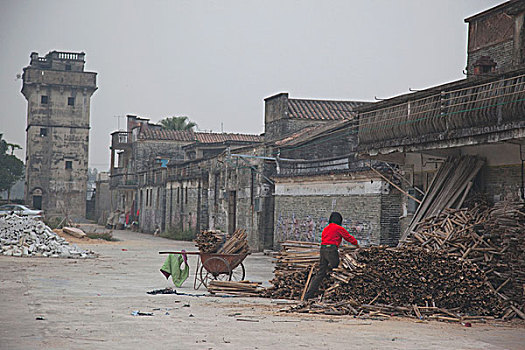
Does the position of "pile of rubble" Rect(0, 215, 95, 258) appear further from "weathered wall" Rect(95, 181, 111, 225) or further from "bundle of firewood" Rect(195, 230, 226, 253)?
"weathered wall" Rect(95, 181, 111, 225)

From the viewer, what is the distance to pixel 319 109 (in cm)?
3500

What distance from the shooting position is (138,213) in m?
57.2

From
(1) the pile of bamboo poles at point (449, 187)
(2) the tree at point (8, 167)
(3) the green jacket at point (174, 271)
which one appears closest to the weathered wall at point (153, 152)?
(2) the tree at point (8, 167)

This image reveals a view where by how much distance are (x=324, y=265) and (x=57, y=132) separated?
187 feet

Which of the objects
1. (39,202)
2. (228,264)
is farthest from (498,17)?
(39,202)

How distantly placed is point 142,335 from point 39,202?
59291 millimetres

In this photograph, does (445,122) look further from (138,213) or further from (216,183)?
(138,213)

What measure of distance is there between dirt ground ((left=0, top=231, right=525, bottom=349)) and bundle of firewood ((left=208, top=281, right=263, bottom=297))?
1.26ft

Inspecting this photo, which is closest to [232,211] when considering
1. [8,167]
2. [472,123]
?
[472,123]

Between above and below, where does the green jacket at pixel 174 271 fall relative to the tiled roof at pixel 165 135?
below

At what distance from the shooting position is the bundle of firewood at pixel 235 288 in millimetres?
14211

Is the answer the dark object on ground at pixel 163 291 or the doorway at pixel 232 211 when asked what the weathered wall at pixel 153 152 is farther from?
the dark object on ground at pixel 163 291

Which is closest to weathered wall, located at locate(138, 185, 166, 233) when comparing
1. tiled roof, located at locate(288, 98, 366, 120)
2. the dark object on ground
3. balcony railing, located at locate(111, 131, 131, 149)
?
balcony railing, located at locate(111, 131, 131, 149)

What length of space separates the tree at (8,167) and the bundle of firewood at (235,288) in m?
61.0
